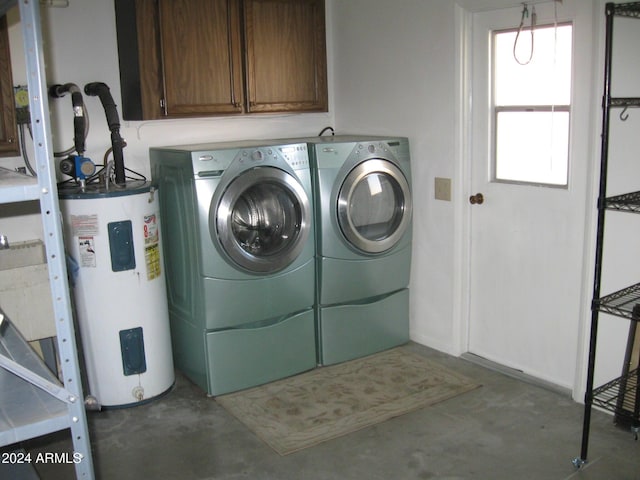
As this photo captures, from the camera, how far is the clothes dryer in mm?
3668

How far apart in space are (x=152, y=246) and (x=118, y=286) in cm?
26

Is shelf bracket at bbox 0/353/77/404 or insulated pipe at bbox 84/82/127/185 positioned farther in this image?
insulated pipe at bbox 84/82/127/185

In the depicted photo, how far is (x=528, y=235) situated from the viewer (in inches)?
137

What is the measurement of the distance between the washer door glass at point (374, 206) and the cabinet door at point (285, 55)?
0.76m

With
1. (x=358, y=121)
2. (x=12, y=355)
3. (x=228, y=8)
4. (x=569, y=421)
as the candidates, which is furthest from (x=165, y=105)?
(x=569, y=421)

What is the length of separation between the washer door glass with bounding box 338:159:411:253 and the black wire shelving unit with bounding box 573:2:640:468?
4.29 feet

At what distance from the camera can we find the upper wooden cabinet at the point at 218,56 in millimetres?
3537

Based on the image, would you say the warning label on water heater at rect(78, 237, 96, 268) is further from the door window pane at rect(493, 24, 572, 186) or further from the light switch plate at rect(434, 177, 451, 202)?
the door window pane at rect(493, 24, 572, 186)

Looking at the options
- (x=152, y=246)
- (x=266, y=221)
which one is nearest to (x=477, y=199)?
(x=266, y=221)

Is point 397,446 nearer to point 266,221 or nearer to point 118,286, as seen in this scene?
point 266,221

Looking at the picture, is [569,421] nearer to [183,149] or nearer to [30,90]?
[183,149]

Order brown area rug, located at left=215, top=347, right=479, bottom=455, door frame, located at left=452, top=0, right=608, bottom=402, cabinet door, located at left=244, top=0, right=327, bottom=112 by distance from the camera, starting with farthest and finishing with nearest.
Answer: cabinet door, located at left=244, top=0, right=327, bottom=112 → brown area rug, located at left=215, top=347, right=479, bottom=455 → door frame, located at left=452, top=0, right=608, bottom=402

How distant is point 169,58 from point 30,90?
212 centimetres

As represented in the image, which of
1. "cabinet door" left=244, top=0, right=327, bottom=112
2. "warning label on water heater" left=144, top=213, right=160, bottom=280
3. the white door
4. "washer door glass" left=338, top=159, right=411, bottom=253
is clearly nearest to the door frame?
the white door
